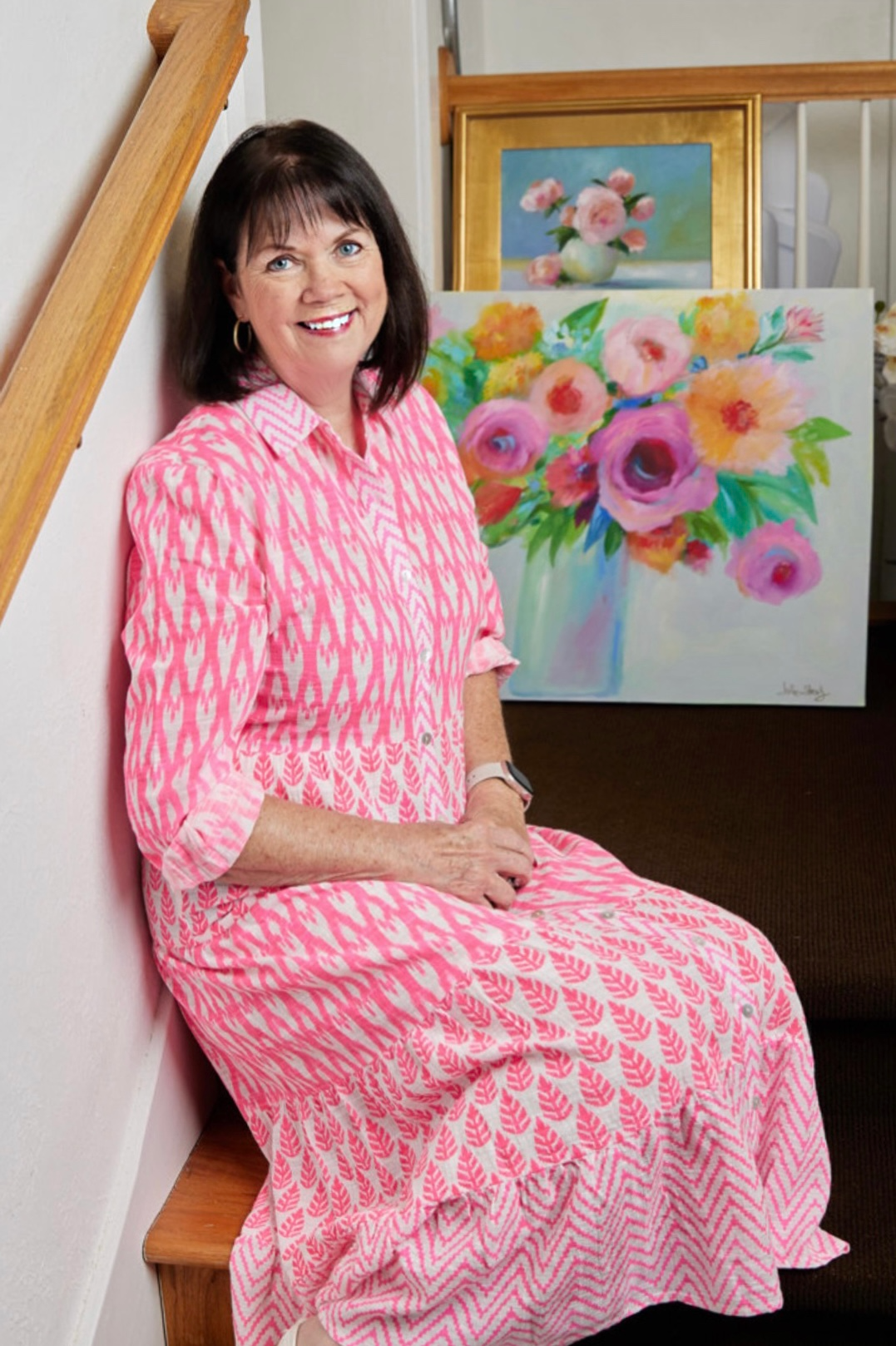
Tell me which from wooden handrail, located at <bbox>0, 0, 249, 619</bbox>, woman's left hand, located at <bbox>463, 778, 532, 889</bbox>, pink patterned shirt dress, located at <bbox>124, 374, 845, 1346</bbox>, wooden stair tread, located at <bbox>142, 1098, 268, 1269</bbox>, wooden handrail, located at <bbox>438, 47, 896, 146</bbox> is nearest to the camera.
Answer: wooden handrail, located at <bbox>0, 0, 249, 619</bbox>

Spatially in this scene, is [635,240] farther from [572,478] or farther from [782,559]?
[782,559]

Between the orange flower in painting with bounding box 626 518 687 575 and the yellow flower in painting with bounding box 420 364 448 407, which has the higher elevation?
the yellow flower in painting with bounding box 420 364 448 407

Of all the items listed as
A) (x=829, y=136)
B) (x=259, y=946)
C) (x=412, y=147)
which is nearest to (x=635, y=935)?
(x=259, y=946)

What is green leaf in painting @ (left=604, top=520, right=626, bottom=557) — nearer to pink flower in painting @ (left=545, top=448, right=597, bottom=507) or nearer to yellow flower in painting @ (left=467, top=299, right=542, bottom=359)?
pink flower in painting @ (left=545, top=448, right=597, bottom=507)

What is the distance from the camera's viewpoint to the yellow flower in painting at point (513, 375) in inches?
109

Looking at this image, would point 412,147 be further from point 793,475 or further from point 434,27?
point 793,475

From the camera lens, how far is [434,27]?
3041mm

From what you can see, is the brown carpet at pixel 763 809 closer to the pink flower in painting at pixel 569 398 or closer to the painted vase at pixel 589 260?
the pink flower in painting at pixel 569 398

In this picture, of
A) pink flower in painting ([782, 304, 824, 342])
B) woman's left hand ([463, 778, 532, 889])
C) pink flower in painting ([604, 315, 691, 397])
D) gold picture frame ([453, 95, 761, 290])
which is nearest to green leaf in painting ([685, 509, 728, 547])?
pink flower in painting ([604, 315, 691, 397])

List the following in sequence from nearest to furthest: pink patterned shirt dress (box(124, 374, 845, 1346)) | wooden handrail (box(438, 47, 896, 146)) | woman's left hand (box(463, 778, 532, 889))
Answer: pink patterned shirt dress (box(124, 374, 845, 1346))
woman's left hand (box(463, 778, 532, 889))
wooden handrail (box(438, 47, 896, 146))

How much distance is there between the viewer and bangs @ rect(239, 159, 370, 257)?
1574 mm

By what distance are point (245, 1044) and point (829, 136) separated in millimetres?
2655
